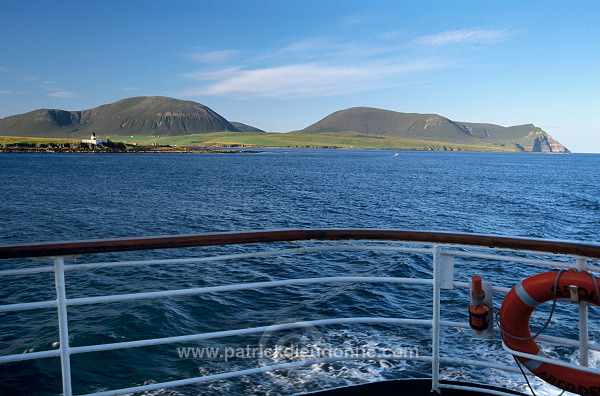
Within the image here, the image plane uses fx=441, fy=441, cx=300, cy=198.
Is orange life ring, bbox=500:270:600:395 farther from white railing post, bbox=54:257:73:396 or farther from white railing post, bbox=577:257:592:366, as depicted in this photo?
white railing post, bbox=54:257:73:396

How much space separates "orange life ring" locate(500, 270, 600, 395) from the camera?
227 cm

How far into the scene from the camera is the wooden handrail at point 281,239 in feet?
7.11

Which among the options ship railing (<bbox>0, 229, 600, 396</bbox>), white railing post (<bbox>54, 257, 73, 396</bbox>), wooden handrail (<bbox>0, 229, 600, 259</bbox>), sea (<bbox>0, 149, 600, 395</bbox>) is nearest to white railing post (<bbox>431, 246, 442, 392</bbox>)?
ship railing (<bbox>0, 229, 600, 396</bbox>)

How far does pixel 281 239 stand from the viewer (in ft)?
8.27

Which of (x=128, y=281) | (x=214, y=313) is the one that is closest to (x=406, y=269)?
(x=214, y=313)

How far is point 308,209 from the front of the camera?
30.4m

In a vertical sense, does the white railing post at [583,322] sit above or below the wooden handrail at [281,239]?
below

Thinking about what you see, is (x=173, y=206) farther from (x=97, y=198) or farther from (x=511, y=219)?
(x=511, y=219)

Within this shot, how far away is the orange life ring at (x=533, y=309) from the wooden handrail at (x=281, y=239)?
0.15m

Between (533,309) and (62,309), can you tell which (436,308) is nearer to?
(533,309)

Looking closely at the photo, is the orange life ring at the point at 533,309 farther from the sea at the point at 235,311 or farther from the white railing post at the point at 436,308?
the sea at the point at 235,311

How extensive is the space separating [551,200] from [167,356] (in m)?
40.6

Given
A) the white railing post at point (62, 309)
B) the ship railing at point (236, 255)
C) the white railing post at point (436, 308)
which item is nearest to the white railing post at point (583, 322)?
the ship railing at point (236, 255)

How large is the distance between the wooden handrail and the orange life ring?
155 millimetres
